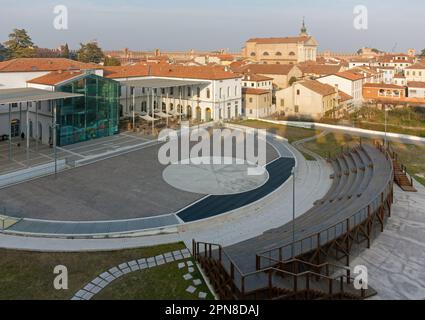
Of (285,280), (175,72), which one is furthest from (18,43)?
(285,280)

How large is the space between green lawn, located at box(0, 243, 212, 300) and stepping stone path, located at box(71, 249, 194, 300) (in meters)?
0.26

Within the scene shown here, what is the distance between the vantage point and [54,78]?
Answer: 35688 mm

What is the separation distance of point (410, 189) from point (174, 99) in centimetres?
3180

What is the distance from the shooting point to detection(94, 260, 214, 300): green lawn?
13539 mm

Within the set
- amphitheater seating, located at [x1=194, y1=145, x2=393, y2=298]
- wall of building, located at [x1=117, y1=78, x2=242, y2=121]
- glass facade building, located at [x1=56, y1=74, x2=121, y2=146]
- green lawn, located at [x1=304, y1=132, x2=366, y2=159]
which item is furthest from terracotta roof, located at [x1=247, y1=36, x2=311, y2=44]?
amphitheater seating, located at [x1=194, y1=145, x2=393, y2=298]

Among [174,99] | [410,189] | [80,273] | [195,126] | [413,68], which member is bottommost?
[80,273]

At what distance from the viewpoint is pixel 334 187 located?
24938mm

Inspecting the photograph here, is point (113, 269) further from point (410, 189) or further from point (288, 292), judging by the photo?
point (410, 189)

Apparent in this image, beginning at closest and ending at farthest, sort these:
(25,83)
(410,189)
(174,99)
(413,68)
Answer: (410,189), (25,83), (174,99), (413,68)

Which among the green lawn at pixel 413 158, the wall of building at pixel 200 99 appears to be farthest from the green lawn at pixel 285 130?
the green lawn at pixel 413 158

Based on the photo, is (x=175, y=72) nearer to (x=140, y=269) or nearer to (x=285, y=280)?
(x=140, y=269)

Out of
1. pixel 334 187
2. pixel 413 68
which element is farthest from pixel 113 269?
pixel 413 68

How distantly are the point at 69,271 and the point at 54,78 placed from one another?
2495cm

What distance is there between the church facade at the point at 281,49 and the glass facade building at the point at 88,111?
279 ft
